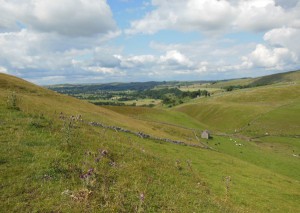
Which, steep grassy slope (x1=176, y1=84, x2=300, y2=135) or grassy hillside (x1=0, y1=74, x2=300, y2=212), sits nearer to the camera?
grassy hillside (x1=0, y1=74, x2=300, y2=212)

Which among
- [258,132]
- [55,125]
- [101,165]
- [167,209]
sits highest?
[55,125]

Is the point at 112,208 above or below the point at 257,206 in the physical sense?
above

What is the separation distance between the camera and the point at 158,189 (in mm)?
15219

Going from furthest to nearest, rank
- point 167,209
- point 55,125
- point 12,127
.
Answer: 1. point 55,125
2. point 12,127
3. point 167,209

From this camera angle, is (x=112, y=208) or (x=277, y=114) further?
(x=277, y=114)

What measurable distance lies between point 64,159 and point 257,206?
1549 centimetres

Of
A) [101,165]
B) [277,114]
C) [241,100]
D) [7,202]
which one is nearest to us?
[7,202]

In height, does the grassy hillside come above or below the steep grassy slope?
above

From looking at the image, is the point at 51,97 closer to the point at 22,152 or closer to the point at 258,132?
the point at 22,152

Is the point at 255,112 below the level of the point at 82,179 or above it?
below

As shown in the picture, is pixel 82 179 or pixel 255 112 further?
pixel 255 112

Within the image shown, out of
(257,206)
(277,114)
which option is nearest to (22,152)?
(257,206)

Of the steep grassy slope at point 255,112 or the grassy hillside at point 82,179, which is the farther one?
the steep grassy slope at point 255,112

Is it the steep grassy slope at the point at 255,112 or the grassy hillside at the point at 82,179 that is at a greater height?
the grassy hillside at the point at 82,179
